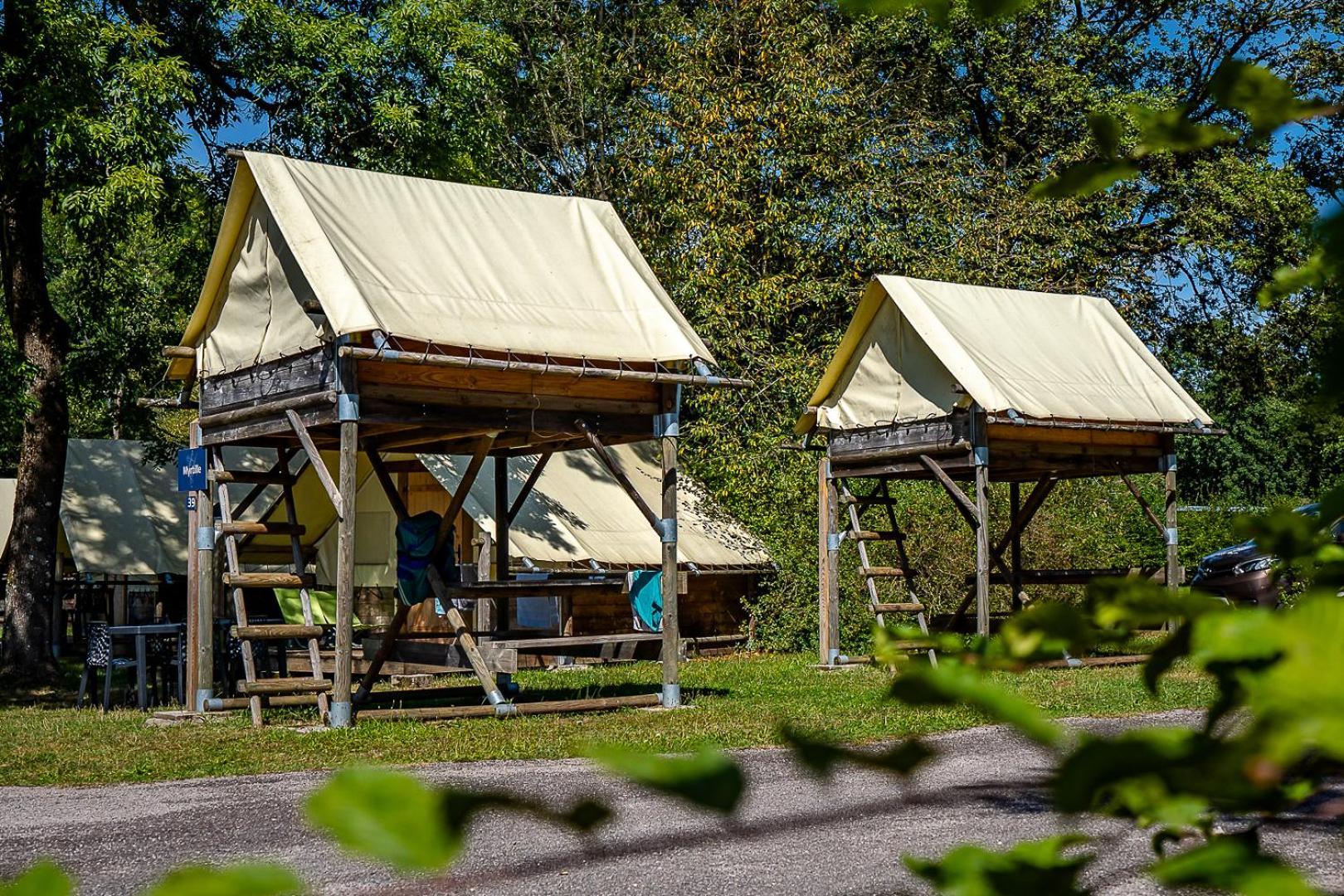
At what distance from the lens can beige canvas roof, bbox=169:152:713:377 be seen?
37.9 ft

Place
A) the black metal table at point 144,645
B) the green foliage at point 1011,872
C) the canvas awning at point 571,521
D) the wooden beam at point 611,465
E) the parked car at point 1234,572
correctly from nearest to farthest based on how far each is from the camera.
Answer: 1. the green foliage at point 1011,872
2. the wooden beam at point 611,465
3. the black metal table at point 144,645
4. the canvas awning at point 571,521
5. the parked car at point 1234,572

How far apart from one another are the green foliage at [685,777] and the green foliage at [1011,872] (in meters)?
0.22

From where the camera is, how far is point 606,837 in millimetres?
6684

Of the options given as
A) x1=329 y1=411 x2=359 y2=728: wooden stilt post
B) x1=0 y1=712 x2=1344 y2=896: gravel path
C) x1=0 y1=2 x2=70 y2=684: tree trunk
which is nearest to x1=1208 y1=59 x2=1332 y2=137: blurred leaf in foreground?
x1=0 y1=712 x2=1344 y2=896: gravel path

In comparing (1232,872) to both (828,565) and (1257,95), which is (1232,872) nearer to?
(1257,95)

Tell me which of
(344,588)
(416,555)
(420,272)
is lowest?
(344,588)

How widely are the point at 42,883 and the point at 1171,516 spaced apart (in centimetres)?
1862

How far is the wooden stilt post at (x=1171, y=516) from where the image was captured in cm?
1788

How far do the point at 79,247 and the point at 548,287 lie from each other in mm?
11134

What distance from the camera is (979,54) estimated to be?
28.8 metres

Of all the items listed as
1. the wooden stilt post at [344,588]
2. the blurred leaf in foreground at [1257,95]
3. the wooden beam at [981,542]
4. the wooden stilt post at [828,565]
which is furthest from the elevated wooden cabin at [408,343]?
the blurred leaf in foreground at [1257,95]

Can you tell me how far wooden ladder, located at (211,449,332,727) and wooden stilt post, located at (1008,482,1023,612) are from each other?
8449 millimetres

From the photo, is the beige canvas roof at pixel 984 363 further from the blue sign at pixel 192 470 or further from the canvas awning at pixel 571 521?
the blue sign at pixel 192 470

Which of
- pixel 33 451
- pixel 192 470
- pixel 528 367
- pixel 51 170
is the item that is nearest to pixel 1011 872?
pixel 528 367
